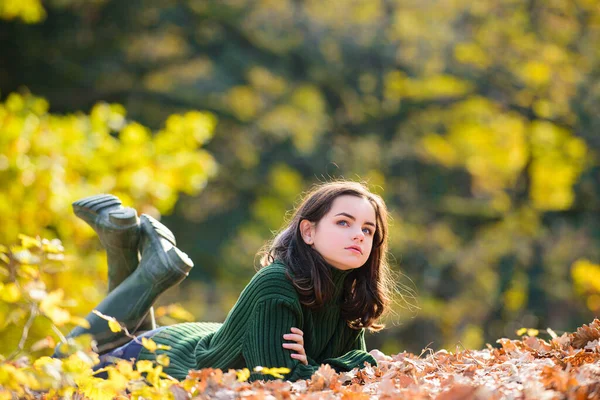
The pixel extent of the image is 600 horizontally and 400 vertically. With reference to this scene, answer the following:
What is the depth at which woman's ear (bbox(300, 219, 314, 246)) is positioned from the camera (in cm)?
300

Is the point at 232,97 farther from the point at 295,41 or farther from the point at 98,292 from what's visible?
the point at 98,292

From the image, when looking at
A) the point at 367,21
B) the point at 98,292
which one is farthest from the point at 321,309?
the point at 367,21

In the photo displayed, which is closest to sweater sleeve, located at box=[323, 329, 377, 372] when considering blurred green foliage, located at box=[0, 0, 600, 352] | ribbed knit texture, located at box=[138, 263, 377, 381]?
ribbed knit texture, located at box=[138, 263, 377, 381]

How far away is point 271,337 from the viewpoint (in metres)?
2.66

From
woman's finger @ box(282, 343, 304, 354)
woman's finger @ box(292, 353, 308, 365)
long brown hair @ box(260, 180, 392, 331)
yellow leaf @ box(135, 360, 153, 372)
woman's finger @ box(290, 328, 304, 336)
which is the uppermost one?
long brown hair @ box(260, 180, 392, 331)

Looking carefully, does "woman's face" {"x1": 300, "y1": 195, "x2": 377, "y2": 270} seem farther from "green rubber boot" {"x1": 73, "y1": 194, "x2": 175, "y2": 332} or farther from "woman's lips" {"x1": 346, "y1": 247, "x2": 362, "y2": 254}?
"green rubber boot" {"x1": 73, "y1": 194, "x2": 175, "y2": 332}

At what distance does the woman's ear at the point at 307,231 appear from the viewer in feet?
9.86

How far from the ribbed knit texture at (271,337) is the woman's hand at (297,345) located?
18 millimetres

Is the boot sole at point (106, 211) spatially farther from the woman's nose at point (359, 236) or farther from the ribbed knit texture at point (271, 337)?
the woman's nose at point (359, 236)

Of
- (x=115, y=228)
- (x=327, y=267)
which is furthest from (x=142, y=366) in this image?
(x=115, y=228)

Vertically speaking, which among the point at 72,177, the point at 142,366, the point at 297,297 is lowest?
the point at 142,366

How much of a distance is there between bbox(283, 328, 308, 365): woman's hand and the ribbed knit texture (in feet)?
0.06

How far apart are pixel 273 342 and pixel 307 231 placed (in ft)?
1.78

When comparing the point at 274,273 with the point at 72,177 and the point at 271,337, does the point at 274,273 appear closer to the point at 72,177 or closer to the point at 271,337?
the point at 271,337
